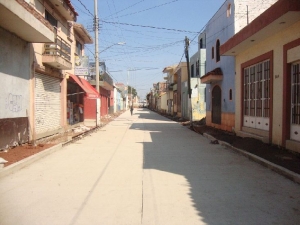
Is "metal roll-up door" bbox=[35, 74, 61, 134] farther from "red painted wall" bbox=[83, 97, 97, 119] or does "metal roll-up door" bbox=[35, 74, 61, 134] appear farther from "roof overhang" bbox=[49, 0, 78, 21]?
"red painted wall" bbox=[83, 97, 97, 119]

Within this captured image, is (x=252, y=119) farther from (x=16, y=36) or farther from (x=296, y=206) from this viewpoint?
(x=16, y=36)

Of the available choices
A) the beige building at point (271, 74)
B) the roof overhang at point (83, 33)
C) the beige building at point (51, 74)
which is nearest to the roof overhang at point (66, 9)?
the beige building at point (51, 74)

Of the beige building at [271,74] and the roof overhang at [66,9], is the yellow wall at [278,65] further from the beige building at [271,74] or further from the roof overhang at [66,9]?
the roof overhang at [66,9]

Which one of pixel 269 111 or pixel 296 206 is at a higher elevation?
pixel 269 111

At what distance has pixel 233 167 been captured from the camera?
25.4ft

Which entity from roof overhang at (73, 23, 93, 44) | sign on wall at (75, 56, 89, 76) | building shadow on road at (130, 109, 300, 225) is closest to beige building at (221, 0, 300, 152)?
building shadow on road at (130, 109, 300, 225)

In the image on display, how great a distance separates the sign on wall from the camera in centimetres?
1967

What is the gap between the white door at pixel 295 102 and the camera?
9133mm

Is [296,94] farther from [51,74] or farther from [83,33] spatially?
[83,33]

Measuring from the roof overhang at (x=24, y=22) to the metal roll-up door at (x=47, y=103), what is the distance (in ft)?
8.29

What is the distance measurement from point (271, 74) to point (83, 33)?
619 inches

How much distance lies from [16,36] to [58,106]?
632 cm

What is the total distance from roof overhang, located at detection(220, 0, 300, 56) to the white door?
139 centimetres

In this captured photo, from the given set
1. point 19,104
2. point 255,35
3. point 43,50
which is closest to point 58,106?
point 43,50
